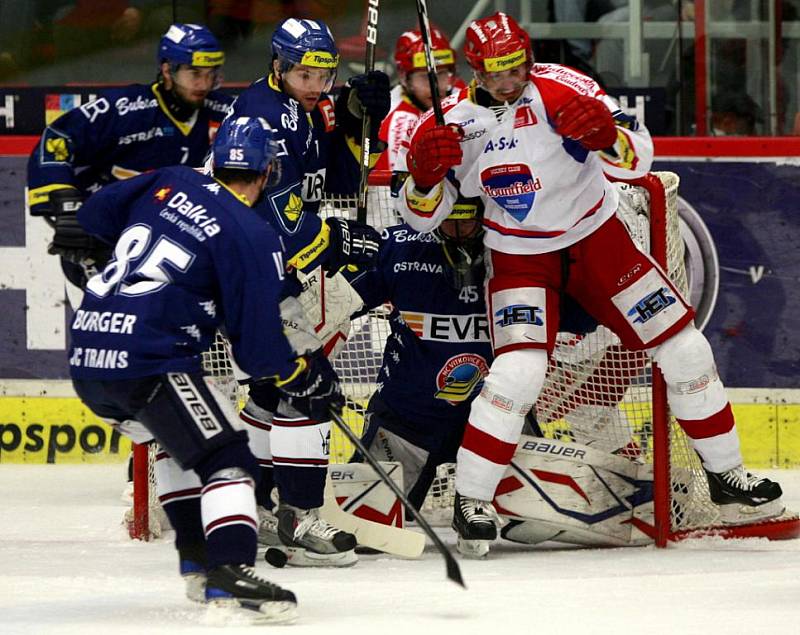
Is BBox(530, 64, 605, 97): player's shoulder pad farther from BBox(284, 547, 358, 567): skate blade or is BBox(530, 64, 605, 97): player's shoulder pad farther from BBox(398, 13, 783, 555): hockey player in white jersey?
BBox(284, 547, 358, 567): skate blade

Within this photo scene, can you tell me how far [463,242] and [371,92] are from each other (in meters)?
0.44

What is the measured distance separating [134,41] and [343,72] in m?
0.73

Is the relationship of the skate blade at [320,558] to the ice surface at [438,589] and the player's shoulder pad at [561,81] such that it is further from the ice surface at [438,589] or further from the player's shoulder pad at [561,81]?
the player's shoulder pad at [561,81]

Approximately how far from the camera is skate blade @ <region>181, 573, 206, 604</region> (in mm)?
3523

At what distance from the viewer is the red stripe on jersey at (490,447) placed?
13.7ft

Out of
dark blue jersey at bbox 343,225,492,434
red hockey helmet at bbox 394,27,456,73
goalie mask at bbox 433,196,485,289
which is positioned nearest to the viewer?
goalie mask at bbox 433,196,485,289

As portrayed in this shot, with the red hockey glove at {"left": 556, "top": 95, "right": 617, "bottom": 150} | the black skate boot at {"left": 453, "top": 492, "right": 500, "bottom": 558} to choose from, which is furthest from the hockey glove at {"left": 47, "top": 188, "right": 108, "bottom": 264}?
the red hockey glove at {"left": 556, "top": 95, "right": 617, "bottom": 150}

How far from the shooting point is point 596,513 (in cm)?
431

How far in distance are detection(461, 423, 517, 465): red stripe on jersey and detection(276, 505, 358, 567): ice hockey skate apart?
37 centimetres

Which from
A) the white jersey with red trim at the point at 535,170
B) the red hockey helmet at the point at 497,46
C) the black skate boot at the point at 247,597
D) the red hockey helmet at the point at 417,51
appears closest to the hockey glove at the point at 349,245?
the white jersey with red trim at the point at 535,170

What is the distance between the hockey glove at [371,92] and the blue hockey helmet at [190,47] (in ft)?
2.00

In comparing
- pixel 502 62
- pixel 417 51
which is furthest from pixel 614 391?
pixel 417 51

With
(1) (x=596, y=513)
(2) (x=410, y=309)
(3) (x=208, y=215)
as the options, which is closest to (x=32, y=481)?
(2) (x=410, y=309)

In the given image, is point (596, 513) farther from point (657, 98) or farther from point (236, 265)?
point (657, 98)
